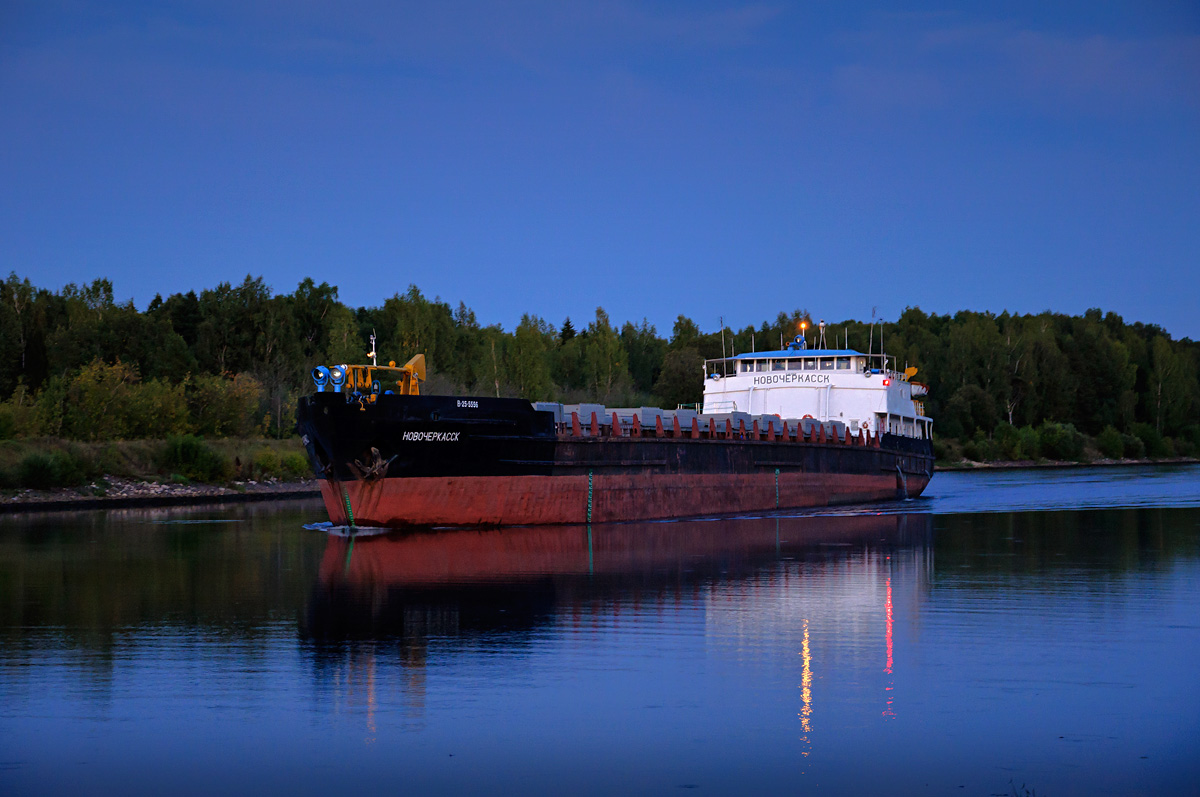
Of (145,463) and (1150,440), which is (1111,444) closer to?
(1150,440)

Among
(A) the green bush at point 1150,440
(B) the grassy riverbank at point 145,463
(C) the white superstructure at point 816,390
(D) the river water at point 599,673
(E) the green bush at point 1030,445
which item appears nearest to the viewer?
(D) the river water at point 599,673

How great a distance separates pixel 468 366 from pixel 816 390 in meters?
46.9

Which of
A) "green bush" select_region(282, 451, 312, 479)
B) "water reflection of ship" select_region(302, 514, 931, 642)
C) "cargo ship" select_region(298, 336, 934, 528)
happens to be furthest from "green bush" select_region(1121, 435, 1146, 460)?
"water reflection of ship" select_region(302, 514, 931, 642)

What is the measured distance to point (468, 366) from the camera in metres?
88.3

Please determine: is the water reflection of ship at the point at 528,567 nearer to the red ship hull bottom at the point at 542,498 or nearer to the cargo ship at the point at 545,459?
the red ship hull bottom at the point at 542,498

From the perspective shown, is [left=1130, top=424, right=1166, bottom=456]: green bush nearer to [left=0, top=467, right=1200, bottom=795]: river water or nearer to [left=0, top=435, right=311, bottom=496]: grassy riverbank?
[left=0, top=435, right=311, bottom=496]: grassy riverbank

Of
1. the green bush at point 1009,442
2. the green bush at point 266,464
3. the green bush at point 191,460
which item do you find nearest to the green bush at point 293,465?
the green bush at point 266,464

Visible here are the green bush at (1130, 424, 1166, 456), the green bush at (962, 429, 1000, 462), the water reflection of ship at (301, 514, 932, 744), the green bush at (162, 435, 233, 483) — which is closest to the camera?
the water reflection of ship at (301, 514, 932, 744)

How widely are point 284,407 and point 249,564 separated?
167ft

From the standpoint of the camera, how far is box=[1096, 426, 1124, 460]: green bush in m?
101

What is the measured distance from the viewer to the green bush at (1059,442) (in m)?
99.1

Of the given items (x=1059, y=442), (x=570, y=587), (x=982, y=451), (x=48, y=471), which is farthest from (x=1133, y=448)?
(x=570, y=587)

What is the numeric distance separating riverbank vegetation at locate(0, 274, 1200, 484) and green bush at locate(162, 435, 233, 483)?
14.0 ft

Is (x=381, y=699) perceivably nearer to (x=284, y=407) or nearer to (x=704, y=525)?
(x=704, y=525)
